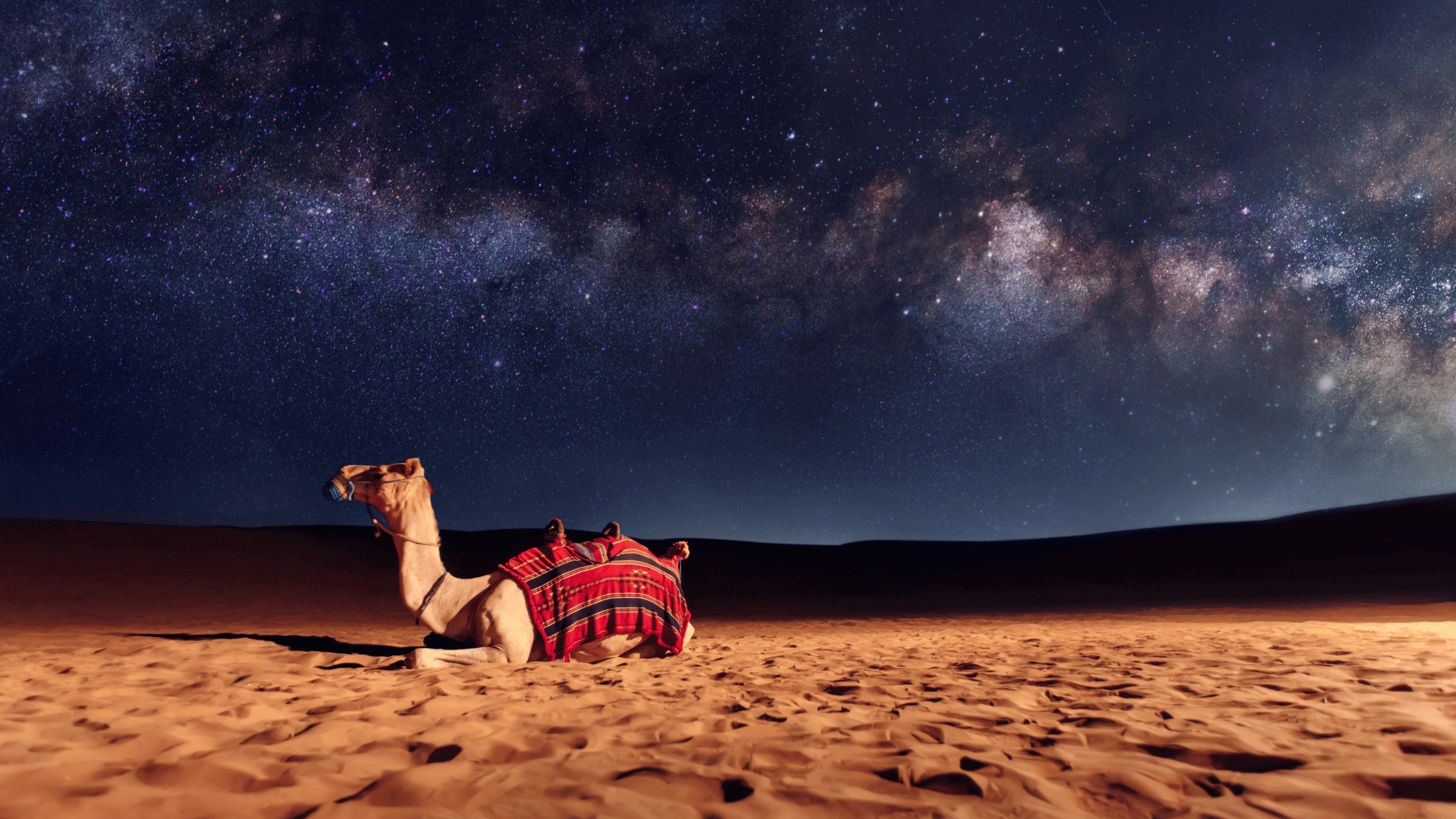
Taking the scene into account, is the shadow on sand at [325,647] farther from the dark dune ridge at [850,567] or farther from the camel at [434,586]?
the dark dune ridge at [850,567]

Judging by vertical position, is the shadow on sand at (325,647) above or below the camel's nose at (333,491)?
below

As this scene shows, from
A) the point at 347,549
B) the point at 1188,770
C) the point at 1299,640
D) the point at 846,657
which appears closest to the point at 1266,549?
the point at 1299,640

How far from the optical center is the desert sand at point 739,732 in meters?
2.04

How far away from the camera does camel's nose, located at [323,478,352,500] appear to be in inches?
187

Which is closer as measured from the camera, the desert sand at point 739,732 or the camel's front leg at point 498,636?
the desert sand at point 739,732

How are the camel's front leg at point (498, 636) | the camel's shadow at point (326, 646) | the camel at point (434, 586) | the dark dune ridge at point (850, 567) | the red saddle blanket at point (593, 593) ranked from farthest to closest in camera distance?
the dark dune ridge at point (850, 567) → the camel's shadow at point (326, 646) → the red saddle blanket at point (593, 593) → the camel at point (434, 586) → the camel's front leg at point (498, 636)

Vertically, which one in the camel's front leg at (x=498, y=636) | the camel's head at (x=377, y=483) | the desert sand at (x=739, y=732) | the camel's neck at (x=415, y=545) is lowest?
the desert sand at (x=739, y=732)

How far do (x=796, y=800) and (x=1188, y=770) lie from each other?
148cm

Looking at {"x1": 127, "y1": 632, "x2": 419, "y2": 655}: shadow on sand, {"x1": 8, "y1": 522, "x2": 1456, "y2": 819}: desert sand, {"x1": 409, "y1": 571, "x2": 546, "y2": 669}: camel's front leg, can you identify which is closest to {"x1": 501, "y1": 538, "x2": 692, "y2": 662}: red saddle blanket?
{"x1": 409, "y1": 571, "x2": 546, "y2": 669}: camel's front leg

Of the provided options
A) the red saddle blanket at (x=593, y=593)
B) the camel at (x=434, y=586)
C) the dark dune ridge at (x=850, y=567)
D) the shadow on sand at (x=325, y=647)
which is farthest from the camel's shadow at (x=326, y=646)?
the dark dune ridge at (x=850, y=567)

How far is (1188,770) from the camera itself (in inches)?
90.5

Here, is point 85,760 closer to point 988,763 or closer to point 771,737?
point 771,737

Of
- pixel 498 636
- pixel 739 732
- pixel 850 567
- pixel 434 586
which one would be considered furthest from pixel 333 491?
pixel 850 567

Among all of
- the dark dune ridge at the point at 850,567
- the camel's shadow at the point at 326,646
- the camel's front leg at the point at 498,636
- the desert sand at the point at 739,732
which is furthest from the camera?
the dark dune ridge at the point at 850,567
